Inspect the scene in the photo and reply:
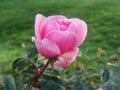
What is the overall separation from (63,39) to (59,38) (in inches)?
0.5

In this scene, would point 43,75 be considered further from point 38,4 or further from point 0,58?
point 38,4

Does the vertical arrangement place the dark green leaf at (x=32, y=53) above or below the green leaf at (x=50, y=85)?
above

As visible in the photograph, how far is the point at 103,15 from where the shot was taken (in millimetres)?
10516

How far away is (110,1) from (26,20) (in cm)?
279

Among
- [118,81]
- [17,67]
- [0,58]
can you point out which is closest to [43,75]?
[17,67]

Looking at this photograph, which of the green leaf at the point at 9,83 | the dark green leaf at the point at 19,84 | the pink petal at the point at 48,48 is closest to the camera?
the pink petal at the point at 48,48

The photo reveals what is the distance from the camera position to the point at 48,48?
1374 mm

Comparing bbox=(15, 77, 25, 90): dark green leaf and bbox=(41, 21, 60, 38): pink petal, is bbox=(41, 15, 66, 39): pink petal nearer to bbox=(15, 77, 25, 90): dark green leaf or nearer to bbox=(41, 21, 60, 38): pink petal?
bbox=(41, 21, 60, 38): pink petal

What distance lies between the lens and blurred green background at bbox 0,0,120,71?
7910 millimetres

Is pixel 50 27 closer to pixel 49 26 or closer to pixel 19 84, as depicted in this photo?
pixel 49 26

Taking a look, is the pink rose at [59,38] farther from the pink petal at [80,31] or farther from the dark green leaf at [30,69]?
the dark green leaf at [30,69]

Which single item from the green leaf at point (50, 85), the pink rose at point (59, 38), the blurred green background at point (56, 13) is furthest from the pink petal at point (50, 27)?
the blurred green background at point (56, 13)

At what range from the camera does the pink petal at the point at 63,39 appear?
1369 millimetres

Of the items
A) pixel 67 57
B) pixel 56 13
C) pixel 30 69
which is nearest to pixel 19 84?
pixel 30 69
